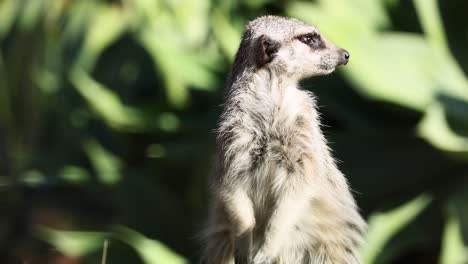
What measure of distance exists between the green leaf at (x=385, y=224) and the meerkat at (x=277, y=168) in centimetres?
113

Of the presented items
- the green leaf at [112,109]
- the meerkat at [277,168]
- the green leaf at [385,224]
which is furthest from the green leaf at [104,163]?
the meerkat at [277,168]

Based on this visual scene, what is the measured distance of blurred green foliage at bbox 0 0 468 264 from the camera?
425 centimetres

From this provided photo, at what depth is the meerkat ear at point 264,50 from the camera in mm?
2924

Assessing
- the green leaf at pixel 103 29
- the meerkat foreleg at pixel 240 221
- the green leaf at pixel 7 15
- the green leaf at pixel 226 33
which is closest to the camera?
the meerkat foreleg at pixel 240 221

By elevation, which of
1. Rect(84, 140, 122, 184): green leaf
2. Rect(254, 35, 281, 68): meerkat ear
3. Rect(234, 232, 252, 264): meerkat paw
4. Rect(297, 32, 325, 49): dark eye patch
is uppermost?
Rect(297, 32, 325, 49): dark eye patch

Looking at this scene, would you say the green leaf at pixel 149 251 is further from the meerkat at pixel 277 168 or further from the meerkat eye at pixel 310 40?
the meerkat eye at pixel 310 40

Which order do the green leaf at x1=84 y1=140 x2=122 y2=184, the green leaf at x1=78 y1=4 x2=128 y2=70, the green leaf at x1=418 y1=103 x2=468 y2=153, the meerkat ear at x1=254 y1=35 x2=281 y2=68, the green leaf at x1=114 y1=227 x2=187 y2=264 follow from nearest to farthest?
the meerkat ear at x1=254 y1=35 x2=281 y2=68
the green leaf at x1=114 y1=227 x2=187 y2=264
the green leaf at x1=418 y1=103 x2=468 y2=153
the green leaf at x1=84 y1=140 x2=122 y2=184
the green leaf at x1=78 y1=4 x2=128 y2=70

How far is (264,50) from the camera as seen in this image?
293cm

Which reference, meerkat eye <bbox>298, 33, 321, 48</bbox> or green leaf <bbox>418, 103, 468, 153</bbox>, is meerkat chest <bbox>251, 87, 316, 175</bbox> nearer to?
meerkat eye <bbox>298, 33, 321, 48</bbox>

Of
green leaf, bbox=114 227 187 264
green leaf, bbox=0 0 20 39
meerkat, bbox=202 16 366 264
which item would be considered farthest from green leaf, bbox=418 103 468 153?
green leaf, bbox=0 0 20 39

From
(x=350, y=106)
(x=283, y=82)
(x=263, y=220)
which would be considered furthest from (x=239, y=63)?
(x=350, y=106)

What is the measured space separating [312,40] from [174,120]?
7.69 ft

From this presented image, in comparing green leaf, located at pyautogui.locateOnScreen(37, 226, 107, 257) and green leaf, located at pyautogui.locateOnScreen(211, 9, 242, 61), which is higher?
green leaf, located at pyautogui.locateOnScreen(211, 9, 242, 61)

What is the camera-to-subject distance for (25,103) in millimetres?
6453
